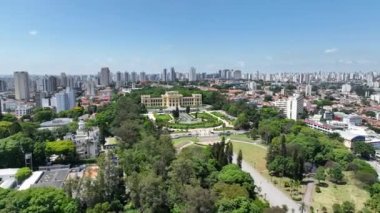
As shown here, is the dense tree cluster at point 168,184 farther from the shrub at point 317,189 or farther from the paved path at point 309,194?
the shrub at point 317,189

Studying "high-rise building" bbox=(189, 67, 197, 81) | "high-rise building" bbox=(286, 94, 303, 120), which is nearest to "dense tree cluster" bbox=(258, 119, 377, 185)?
"high-rise building" bbox=(286, 94, 303, 120)

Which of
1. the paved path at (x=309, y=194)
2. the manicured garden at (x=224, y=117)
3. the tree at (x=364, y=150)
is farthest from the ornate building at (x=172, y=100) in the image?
the paved path at (x=309, y=194)

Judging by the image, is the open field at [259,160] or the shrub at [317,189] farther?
the open field at [259,160]

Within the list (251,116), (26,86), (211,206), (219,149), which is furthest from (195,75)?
(211,206)

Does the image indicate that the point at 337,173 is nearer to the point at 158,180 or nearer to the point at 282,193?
the point at 282,193

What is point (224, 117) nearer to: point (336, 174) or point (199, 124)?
point (199, 124)

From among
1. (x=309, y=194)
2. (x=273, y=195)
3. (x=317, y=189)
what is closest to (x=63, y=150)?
(x=273, y=195)

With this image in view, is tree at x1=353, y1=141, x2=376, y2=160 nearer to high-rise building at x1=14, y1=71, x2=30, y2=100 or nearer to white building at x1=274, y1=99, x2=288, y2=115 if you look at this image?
white building at x1=274, y1=99, x2=288, y2=115
